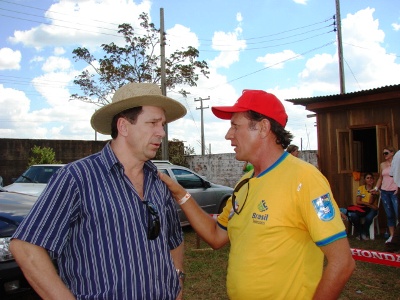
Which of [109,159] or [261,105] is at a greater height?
[261,105]

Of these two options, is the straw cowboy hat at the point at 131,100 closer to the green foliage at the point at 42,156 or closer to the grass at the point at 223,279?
the grass at the point at 223,279

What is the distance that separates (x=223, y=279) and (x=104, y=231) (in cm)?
461

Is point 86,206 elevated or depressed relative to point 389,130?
depressed

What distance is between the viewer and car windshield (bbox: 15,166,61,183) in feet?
29.5

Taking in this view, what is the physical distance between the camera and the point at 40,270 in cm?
169

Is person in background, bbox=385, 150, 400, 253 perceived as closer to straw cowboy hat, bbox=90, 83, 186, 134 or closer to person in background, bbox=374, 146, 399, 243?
person in background, bbox=374, 146, 399, 243

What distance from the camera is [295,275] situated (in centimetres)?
201

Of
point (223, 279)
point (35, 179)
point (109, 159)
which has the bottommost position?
point (223, 279)

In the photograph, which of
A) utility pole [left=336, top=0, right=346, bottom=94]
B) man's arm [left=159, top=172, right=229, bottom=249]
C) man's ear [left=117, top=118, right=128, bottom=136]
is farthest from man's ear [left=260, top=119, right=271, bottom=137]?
utility pole [left=336, top=0, right=346, bottom=94]

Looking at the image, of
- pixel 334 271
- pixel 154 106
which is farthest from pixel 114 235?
pixel 334 271

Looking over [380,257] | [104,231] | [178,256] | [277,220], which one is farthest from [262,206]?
[380,257]

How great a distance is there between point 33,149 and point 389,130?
53.4 feet

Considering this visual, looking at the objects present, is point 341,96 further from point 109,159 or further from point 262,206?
point 109,159

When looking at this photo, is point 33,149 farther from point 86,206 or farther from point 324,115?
point 86,206
